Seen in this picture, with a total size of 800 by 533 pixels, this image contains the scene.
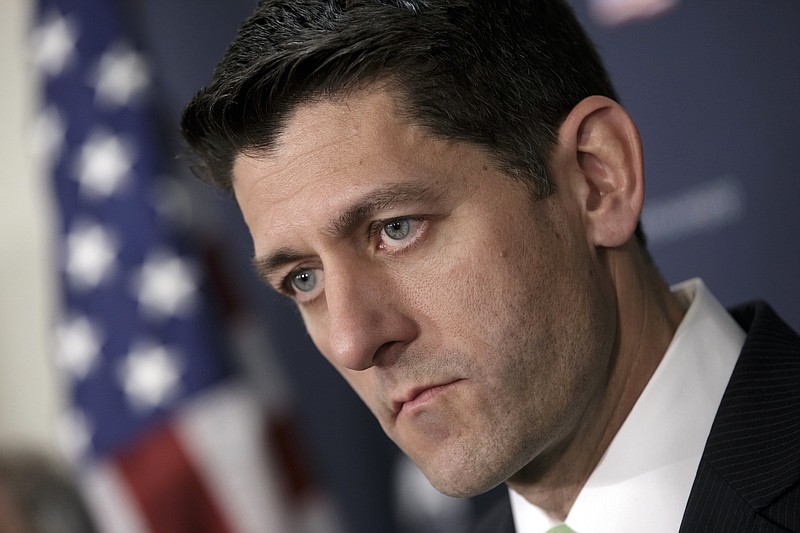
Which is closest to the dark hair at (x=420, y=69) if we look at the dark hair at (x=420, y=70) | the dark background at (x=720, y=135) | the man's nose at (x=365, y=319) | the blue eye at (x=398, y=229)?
the dark hair at (x=420, y=70)

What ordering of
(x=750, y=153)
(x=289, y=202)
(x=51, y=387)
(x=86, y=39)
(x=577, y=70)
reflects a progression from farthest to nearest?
1. (x=51, y=387)
2. (x=86, y=39)
3. (x=750, y=153)
4. (x=577, y=70)
5. (x=289, y=202)

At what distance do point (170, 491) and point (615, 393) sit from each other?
1.77 metres

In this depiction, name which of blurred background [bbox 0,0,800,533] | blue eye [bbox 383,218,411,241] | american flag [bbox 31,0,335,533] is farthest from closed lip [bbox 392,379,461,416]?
american flag [bbox 31,0,335,533]

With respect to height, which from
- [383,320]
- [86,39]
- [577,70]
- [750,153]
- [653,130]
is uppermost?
[86,39]

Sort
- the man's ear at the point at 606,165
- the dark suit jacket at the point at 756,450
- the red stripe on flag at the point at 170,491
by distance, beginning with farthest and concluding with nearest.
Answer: the red stripe on flag at the point at 170,491
the man's ear at the point at 606,165
the dark suit jacket at the point at 756,450

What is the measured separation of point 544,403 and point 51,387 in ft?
9.93

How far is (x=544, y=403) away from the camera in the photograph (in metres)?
1.34

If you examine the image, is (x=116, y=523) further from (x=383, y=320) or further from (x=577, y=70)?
(x=577, y=70)

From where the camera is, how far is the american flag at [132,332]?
2.81 m

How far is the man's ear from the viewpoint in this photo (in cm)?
141

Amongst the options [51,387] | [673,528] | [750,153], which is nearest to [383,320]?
[673,528]

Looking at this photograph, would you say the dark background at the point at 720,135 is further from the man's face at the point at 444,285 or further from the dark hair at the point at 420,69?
the man's face at the point at 444,285

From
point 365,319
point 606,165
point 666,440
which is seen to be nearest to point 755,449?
point 666,440

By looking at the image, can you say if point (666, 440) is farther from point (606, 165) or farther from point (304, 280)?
point (304, 280)
